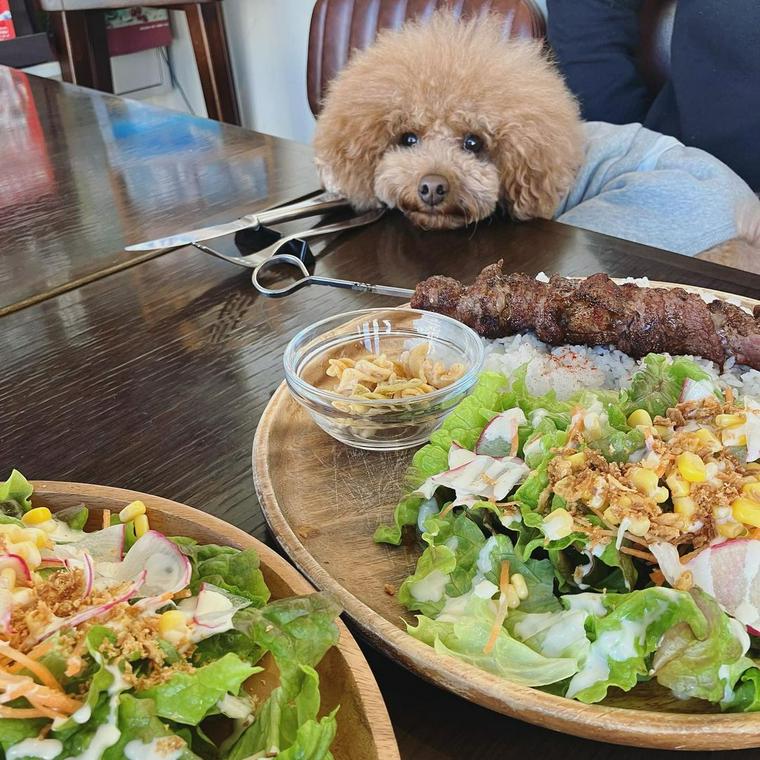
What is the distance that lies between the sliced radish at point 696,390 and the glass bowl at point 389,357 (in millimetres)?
242

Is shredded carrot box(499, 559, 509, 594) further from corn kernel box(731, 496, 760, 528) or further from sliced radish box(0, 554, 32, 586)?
sliced radish box(0, 554, 32, 586)

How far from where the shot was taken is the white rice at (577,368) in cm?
100

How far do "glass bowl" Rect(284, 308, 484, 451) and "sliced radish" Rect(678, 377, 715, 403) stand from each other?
0.79 ft

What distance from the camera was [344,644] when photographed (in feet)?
1.85

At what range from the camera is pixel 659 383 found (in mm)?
894

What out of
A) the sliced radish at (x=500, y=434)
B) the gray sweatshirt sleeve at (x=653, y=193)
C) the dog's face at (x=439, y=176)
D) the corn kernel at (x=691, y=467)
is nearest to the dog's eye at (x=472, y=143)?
the dog's face at (x=439, y=176)

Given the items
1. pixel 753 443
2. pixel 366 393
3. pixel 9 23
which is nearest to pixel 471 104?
pixel 366 393

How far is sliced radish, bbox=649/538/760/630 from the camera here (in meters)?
0.65

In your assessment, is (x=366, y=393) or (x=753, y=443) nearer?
(x=753, y=443)

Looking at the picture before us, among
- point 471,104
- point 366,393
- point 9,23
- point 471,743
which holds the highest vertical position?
point 9,23

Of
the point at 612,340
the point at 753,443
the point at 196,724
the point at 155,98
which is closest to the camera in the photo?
the point at 196,724

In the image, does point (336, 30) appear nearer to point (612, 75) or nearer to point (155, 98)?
point (612, 75)

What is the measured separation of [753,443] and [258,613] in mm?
509

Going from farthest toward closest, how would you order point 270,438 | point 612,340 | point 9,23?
1. point 9,23
2. point 612,340
3. point 270,438
